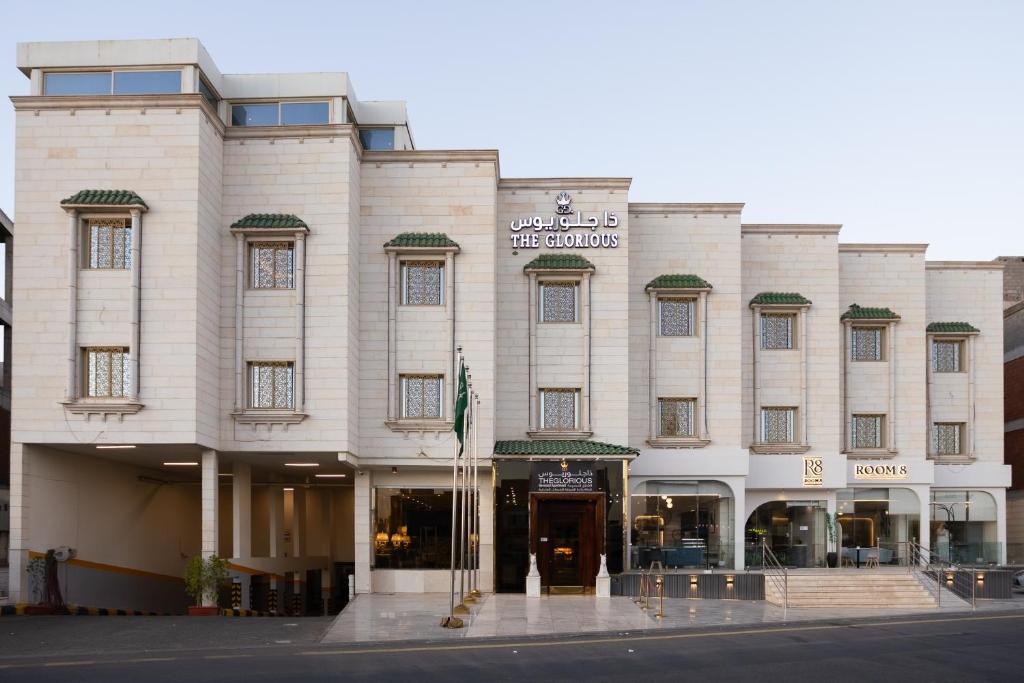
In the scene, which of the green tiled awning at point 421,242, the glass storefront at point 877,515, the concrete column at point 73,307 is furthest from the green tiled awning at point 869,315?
the concrete column at point 73,307

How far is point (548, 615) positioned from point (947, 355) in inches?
811

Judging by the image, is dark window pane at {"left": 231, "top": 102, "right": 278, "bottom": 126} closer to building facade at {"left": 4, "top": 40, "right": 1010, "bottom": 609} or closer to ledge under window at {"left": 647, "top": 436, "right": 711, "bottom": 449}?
building facade at {"left": 4, "top": 40, "right": 1010, "bottom": 609}

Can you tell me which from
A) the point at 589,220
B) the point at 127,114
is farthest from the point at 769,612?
the point at 127,114

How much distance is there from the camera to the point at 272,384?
101ft

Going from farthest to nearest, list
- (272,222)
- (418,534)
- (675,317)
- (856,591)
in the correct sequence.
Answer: (675,317) → (418,534) → (856,591) → (272,222)

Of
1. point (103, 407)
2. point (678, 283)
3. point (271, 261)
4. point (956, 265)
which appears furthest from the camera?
point (956, 265)

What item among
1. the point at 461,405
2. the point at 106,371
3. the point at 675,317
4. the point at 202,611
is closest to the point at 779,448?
the point at 675,317

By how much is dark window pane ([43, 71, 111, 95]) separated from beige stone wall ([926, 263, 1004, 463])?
90.0ft

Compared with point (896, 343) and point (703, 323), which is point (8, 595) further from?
point (896, 343)

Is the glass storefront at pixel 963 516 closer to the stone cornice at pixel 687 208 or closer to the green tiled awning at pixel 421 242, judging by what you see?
the stone cornice at pixel 687 208

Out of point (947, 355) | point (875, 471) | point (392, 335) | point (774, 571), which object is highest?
point (392, 335)

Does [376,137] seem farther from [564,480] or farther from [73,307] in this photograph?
[564,480]

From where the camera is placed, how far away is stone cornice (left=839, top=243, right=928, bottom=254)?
127 ft

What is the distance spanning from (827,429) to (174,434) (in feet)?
67.1
